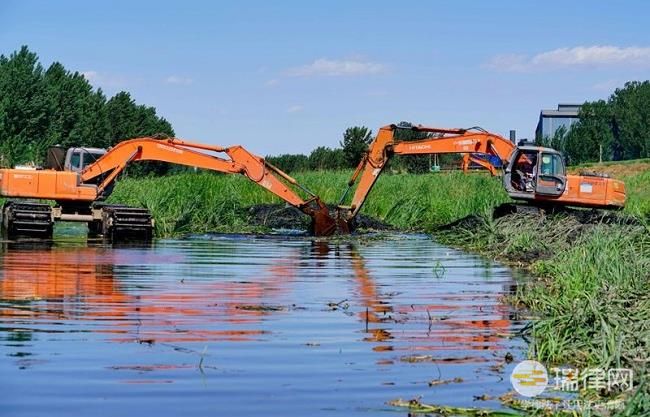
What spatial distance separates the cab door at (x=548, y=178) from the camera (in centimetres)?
3162

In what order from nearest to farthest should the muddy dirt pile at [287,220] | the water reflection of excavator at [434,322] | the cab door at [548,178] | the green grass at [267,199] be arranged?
the water reflection of excavator at [434,322], the cab door at [548,178], the green grass at [267,199], the muddy dirt pile at [287,220]

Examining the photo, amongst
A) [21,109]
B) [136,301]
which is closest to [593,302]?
[136,301]

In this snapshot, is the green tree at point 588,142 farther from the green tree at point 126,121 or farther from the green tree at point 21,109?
the green tree at point 21,109

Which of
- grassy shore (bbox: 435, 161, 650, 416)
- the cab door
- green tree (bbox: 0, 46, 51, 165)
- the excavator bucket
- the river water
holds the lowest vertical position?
the river water

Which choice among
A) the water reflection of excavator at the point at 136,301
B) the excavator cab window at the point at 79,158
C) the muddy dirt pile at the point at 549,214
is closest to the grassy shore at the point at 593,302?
the water reflection of excavator at the point at 136,301

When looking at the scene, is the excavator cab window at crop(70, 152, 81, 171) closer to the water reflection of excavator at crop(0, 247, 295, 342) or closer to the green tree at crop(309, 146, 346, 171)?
the water reflection of excavator at crop(0, 247, 295, 342)

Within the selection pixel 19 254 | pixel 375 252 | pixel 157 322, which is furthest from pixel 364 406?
pixel 375 252

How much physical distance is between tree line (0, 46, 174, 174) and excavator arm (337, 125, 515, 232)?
121 feet

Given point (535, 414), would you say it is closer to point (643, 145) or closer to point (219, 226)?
point (219, 226)

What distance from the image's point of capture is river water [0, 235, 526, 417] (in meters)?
8.06

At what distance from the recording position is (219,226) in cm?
3653

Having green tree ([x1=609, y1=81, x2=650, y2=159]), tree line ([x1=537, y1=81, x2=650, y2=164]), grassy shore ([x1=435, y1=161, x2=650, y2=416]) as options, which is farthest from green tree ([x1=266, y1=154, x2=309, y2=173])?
grassy shore ([x1=435, y1=161, x2=650, y2=416])

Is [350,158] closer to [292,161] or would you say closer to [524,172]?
[292,161]

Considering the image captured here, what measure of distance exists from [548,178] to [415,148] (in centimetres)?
395
